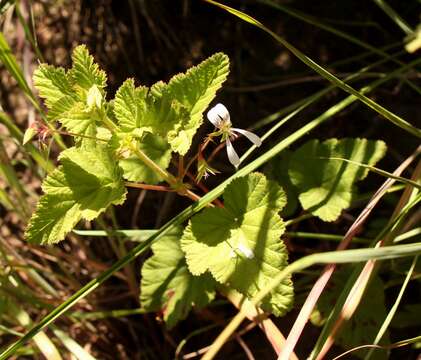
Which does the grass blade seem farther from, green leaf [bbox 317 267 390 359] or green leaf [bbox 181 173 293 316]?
green leaf [bbox 317 267 390 359]

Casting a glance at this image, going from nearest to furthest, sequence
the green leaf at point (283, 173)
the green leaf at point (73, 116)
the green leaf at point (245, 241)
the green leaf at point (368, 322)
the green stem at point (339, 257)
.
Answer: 1. the green stem at point (339, 257)
2. the green leaf at point (73, 116)
3. the green leaf at point (245, 241)
4. the green leaf at point (368, 322)
5. the green leaf at point (283, 173)

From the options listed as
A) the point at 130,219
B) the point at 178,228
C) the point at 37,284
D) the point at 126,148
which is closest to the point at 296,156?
the point at 178,228

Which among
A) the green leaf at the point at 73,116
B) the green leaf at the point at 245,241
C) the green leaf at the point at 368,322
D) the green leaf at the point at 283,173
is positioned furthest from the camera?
the green leaf at the point at 283,173

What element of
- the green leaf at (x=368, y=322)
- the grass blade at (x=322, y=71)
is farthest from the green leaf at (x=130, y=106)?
the green leaf at (x=368, y=322)

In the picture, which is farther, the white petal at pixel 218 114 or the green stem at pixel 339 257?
the white petal at pixel 218 114

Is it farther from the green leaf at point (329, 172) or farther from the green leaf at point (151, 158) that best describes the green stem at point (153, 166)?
the green leaf at point (329, 172)

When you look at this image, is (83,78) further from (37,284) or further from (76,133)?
(37,284)

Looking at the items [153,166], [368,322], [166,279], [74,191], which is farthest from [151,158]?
[368,322]

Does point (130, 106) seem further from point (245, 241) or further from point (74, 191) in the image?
point (245, 241)
